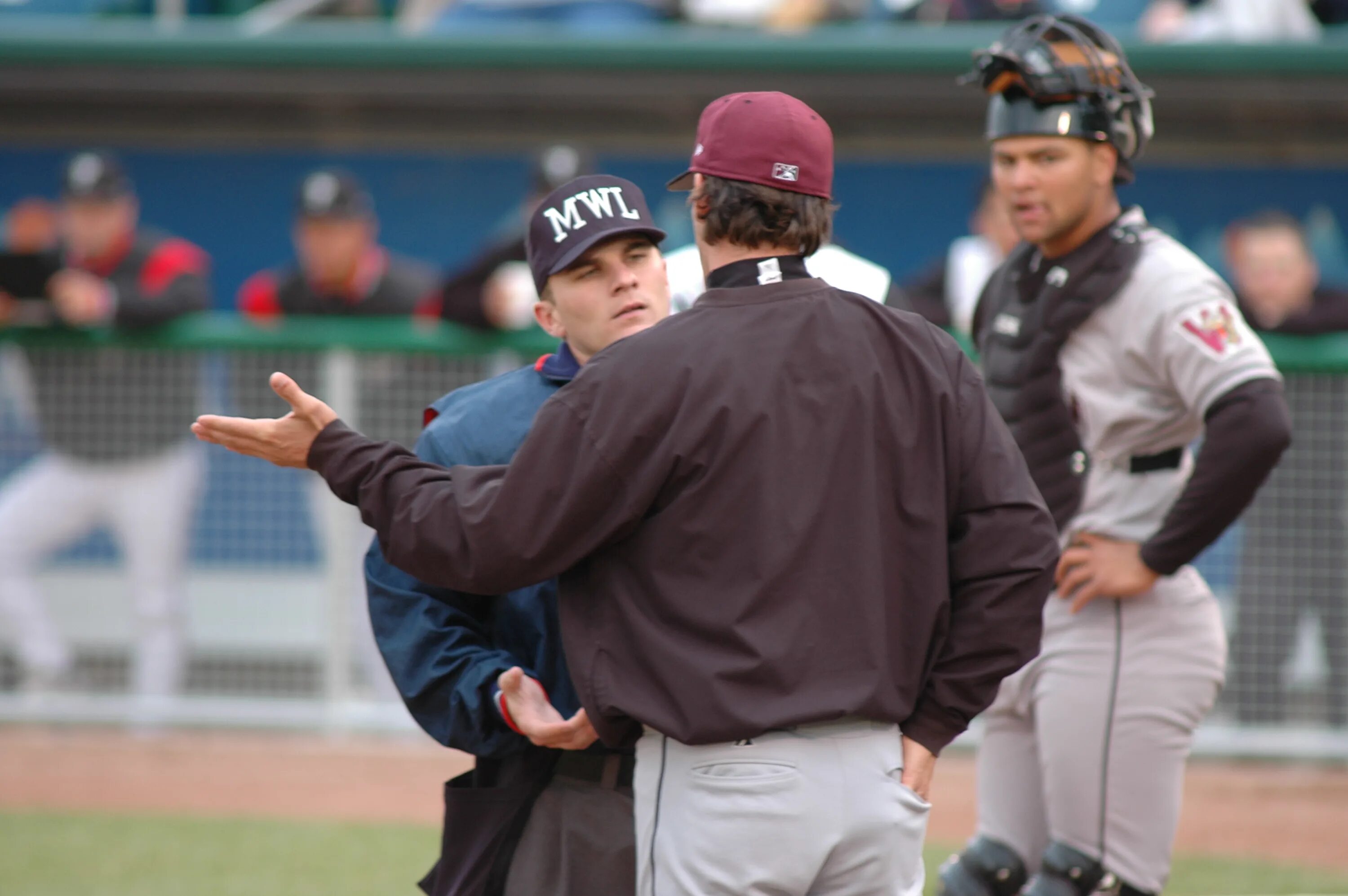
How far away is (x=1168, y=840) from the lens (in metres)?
3.49

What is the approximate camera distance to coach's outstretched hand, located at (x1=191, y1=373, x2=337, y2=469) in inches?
97.8

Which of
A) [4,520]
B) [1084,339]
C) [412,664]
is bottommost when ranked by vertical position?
[4,520]

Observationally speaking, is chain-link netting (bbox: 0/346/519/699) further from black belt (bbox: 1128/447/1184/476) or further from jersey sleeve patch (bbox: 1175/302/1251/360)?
jersey sleeve patch (bbox: 1175/302/1251/360)

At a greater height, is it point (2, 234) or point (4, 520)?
point (2, 234)

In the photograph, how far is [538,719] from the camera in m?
2.62

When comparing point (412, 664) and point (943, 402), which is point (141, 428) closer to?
point (412, 664)

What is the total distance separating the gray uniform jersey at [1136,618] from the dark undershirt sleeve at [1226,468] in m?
0.05

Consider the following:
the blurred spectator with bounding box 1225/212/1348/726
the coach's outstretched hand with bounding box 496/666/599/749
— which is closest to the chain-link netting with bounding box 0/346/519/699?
the blurred spectator with bounding box 1225/212/1348/726

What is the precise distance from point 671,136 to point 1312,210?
11.0 ft

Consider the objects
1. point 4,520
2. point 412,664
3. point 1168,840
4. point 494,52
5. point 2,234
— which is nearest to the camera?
point 412,664

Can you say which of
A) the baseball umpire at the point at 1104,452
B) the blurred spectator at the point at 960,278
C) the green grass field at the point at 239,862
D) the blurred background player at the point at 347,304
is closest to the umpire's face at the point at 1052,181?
the baseball umpire at the point at 1104,452

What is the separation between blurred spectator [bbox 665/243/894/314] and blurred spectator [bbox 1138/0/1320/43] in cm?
443

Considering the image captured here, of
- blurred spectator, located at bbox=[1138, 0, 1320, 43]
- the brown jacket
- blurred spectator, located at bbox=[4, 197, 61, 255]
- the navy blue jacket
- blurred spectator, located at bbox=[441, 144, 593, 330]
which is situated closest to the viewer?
the brown jacket

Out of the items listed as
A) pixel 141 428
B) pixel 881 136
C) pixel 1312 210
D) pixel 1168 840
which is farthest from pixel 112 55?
pixel 1168 840
